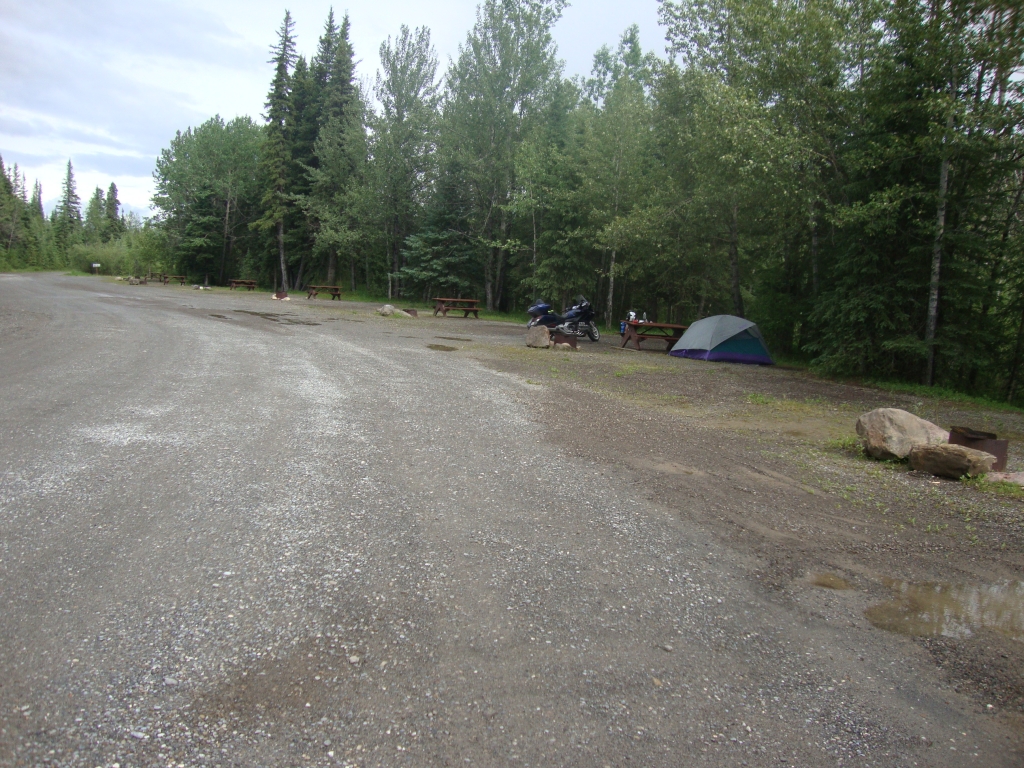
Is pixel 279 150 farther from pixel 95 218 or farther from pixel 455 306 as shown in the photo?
pixel 95 218

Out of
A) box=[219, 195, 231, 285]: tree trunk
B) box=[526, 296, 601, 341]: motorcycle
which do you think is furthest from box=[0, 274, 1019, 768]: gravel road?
box=[219, 195, 231, 285]: tree trunk

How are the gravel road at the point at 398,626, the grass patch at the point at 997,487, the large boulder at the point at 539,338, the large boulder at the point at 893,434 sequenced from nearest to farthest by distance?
the gravel road at the point at 398,626 → the grass patch at the point at 997,487 → the large boulder at the point at 893,434 → the large boulder at the point at 539,338

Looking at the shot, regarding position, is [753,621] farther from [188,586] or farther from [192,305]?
[192,305]

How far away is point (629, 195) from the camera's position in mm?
23734

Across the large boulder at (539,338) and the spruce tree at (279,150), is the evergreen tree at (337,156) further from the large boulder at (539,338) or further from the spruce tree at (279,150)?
the large boulder at (539,338)

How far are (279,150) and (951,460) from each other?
124 feet

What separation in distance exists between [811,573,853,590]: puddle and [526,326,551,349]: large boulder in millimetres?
12234

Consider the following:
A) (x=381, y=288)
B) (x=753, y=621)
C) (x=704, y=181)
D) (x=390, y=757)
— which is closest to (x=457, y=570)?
(x=390, y=757)

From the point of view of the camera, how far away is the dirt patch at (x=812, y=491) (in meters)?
3.64

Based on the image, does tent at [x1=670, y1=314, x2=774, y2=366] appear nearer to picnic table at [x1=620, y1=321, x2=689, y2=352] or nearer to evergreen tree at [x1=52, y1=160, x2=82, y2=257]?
picnic table at [x1=620, y1=321, x2=689, y2=352]

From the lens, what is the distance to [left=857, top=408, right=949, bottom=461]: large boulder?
633 centimetres

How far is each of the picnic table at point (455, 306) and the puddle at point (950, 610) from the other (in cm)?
2220

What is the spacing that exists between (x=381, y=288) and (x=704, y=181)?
24.9 meters

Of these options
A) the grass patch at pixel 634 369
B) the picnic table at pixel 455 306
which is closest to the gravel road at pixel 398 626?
the grass patch at pixel 634 369
